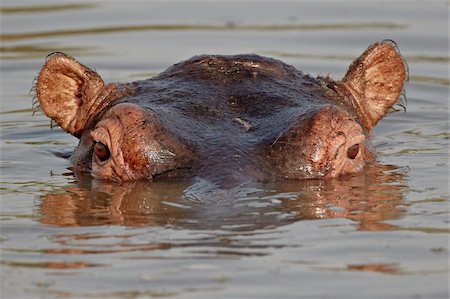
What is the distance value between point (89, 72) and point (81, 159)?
79 cm

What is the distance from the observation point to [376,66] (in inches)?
414

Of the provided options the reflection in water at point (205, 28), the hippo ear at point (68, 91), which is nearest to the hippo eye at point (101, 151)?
the hippo ear at point (68, 91)

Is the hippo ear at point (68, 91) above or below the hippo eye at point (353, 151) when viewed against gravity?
above

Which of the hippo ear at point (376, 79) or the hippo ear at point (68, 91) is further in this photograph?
the hippo ear at point (376, 79)

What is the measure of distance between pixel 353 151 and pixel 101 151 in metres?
1.89

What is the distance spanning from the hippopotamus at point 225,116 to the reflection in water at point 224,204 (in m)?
0.15

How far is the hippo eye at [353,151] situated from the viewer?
919 centimetres

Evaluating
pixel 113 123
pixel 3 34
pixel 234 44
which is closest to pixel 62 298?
pixel 113 123

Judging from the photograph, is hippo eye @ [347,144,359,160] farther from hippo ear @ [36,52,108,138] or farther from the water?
hippo ear @ [36,52,108,138]

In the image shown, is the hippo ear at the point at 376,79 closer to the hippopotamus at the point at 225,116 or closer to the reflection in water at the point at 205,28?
the hippopotamus at the point at 225,116

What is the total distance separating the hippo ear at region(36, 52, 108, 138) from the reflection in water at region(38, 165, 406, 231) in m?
1.28

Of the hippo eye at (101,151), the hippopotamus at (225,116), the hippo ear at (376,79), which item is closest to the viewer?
the hippopotamus at (225,116)

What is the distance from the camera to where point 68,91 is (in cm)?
1028

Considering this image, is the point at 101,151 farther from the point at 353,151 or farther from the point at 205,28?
the point at 205,28
